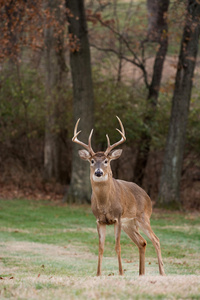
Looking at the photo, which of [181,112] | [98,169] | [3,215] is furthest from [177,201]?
[98,169]

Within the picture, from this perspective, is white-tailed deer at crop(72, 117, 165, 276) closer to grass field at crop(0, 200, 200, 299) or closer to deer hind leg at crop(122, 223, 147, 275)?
deer hind leg at crop(122, 223, 147, 275)

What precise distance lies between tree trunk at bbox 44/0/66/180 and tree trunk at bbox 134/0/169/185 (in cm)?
341

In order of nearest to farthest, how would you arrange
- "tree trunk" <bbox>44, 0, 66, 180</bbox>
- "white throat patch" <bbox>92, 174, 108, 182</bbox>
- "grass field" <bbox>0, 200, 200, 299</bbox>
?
1. "grass field" <bbox>0, 200, 200, 299</bbox>
2. "white throat patch" <bbox>92, 174, 108, 182</bbox>
3. "tree trunk" <bbox>44, 0, 66, 180</bbox>

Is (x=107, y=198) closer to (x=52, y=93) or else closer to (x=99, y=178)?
(x=99, y=178)

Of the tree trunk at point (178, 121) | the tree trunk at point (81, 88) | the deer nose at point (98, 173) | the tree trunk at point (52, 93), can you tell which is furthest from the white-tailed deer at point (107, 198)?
the tree trunk at point (52, 93)

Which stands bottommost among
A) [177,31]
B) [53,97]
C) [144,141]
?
[144,141]

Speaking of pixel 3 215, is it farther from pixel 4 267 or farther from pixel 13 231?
pixel 4 267

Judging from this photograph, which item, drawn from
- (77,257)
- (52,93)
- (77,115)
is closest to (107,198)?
(77,257)

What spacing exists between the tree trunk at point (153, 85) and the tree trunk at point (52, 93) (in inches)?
134

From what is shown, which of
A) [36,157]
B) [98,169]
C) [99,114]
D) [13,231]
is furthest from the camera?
[36,157]

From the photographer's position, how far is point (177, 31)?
21297 mm

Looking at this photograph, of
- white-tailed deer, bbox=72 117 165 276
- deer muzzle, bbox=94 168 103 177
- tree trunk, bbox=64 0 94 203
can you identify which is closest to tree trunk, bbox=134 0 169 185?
tree trunk, bbox=64 0 94 203

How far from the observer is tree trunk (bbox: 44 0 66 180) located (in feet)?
75.9

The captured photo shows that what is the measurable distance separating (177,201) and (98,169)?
11.9 m
